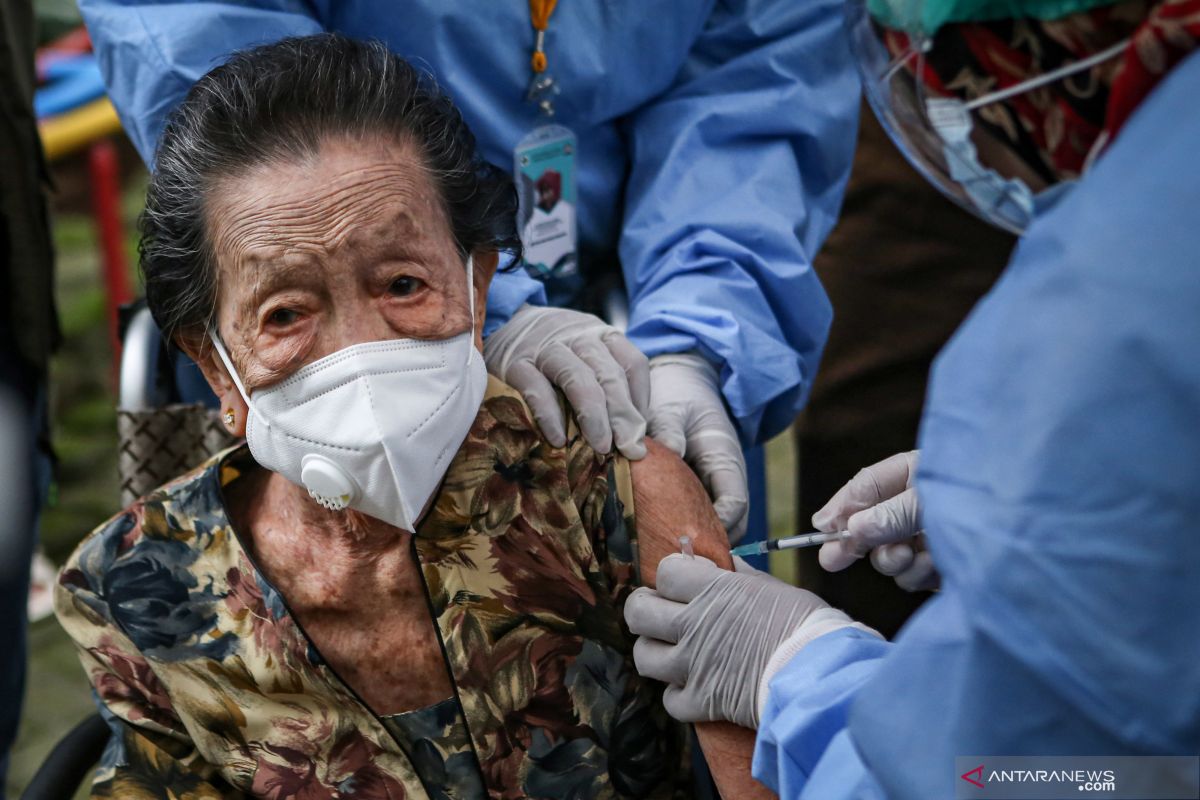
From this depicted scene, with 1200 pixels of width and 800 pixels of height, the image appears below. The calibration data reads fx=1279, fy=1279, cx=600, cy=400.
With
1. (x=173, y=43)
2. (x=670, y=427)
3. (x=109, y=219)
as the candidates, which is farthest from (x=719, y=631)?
(x=109, y=219)

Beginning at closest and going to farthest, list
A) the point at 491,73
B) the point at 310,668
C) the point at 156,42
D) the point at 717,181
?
the point at 310,668
the point at 156,42
the point at 491,73
the point at 717,181

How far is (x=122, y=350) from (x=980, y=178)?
5.16ft

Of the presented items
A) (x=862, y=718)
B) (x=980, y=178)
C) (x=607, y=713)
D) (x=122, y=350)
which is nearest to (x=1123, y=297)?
(x=980, y=178)

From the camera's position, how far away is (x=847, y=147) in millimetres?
2477

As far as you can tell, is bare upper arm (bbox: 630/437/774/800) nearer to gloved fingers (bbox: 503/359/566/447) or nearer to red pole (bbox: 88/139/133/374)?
gloved fingers (bbox: 503/359/566/447)

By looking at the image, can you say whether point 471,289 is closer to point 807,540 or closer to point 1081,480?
point 807,540

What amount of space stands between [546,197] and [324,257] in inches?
26.2

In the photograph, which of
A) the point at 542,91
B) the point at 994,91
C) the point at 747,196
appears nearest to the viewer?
the point at 994,91

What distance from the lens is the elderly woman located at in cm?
171

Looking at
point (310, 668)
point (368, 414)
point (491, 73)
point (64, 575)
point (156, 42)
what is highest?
point (156, 42)

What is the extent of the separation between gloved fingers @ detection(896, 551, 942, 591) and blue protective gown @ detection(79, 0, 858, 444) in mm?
459

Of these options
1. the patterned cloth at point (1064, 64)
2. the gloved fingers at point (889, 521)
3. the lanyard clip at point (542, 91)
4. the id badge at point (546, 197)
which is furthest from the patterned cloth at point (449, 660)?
the patterned cloth at point (1064, 64)

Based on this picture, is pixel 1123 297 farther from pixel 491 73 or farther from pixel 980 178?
pixel 491 73

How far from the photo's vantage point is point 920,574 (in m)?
1.80
